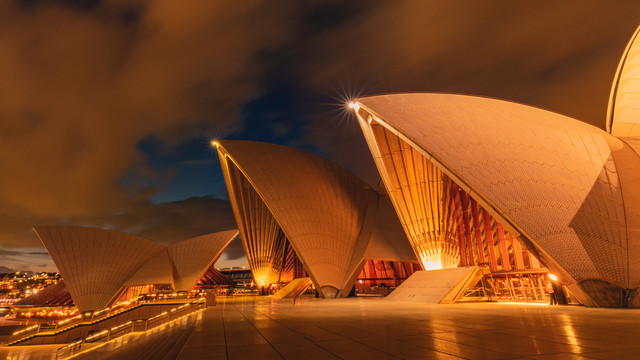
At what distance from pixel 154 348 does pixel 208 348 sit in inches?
99.3

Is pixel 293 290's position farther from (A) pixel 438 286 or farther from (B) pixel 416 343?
(B) pixel 416 343

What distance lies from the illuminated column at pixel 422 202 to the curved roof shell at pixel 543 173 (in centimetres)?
468

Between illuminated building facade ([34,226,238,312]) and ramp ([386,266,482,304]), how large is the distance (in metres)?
28.0

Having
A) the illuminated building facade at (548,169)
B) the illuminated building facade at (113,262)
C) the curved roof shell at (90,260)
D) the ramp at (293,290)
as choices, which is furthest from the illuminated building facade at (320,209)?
the curved roof shell at (90,260)

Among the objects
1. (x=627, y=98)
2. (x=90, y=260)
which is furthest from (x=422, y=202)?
(x=90, y=260)

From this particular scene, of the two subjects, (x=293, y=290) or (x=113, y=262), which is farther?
(x=113, y=262)

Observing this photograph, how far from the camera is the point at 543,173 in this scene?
12.9 metres

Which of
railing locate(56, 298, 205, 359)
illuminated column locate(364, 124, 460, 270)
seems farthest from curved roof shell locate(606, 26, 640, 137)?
railing locate(56, 298, 205, 359)

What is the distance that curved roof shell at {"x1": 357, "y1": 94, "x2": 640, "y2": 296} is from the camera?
435 inches

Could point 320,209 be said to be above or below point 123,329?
above

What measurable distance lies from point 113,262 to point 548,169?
125 feet

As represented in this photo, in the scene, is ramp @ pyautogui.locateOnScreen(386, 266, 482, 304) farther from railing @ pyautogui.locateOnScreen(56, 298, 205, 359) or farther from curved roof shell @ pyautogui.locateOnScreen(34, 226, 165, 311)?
curved roof shell @ pyautogui.locateOnScreen(34, 226, 165, 311)

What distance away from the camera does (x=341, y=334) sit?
6141mm

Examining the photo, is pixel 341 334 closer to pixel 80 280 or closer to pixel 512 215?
pixel 512 215
